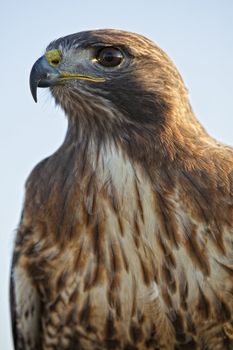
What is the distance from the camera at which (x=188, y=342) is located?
14.7 ft

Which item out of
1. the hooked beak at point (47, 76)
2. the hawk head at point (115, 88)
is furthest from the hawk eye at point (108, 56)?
the hooked beak at point (47, 76)

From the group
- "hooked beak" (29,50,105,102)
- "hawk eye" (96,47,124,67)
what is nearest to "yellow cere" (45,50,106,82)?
"hooked beak" (29,50,105,102)

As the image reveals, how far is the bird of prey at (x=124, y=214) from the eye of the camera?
14.4 feet

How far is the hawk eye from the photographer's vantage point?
15.8 ft

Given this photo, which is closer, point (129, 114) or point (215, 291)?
point (215, 291)

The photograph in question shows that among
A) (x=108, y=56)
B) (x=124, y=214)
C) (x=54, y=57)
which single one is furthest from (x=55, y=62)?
(x=124, y=214)

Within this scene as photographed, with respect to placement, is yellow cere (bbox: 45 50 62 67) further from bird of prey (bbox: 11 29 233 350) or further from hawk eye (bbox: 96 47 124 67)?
hawk eye (bbox: 96 47 124 67)

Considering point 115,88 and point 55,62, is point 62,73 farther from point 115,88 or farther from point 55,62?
point 115,88

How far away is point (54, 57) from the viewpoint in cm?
482

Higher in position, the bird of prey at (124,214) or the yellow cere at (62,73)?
the yellow cere at (62,73)

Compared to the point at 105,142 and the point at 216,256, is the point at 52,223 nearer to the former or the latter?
the point at 105,142

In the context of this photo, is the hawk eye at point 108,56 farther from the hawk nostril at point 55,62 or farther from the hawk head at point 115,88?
the hawk nostril at point 55,62

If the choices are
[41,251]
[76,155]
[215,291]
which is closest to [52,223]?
[41,251]

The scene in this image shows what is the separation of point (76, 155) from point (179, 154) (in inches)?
27.7
